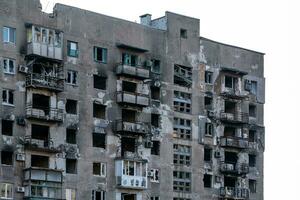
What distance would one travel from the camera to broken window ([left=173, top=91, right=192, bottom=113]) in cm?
8731

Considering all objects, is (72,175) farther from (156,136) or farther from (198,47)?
(198,47)

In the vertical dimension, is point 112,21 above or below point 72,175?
above

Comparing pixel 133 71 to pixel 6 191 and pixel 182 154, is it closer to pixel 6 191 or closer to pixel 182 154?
pixel 182 154

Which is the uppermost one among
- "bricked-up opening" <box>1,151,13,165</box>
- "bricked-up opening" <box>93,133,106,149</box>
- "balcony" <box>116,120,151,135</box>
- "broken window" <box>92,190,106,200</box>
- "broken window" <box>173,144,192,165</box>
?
"balcony" <box>116,120,151,135</box>

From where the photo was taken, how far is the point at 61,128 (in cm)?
7894

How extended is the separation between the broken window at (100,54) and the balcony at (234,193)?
16.4 meters

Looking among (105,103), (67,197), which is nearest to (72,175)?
(67,197)

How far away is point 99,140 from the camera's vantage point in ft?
269

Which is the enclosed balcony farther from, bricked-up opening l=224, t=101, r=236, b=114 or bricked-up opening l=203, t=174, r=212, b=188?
bricked-up opening l=224, t=101, r=236, b=114

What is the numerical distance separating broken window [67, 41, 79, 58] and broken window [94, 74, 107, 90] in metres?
2.66

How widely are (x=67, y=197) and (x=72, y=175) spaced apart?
176 cm

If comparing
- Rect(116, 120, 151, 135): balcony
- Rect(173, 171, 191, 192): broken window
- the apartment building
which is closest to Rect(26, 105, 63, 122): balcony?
the apartment building

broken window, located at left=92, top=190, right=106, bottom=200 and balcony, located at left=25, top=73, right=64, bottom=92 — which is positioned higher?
balcony, located at left=25, top=73, right=64, bottom=92

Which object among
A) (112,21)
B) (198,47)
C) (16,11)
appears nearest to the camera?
(16,11)
